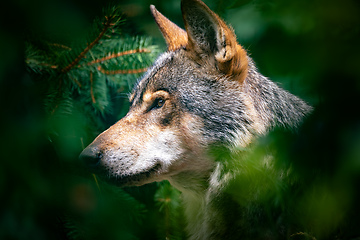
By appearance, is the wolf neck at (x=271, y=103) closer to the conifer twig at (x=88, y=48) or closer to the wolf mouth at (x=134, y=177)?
the wolf mouth at (x=134, y=177)

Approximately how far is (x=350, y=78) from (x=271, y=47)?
0.56 feet

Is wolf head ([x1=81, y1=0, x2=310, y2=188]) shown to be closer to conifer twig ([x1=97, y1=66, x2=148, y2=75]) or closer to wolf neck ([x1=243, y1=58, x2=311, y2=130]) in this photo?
wolf neck ([x1=243, y1=58, x2=311, y2=130])

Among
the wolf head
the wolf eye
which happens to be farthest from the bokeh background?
the wolf eye

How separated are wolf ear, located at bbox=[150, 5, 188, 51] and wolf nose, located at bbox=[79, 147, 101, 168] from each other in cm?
89

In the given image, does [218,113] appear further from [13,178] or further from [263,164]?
[13,178]

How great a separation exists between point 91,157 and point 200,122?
59 centimetres

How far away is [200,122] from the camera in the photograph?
1.71 m

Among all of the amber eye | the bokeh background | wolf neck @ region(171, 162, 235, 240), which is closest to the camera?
the bokeh background

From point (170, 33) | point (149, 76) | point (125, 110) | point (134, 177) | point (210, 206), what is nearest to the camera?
point (134, 177)

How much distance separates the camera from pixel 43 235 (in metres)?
1.43

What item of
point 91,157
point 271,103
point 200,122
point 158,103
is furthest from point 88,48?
point 271,103

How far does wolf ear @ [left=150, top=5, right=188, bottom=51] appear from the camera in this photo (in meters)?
2.10

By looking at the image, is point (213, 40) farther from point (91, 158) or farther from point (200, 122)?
point (91, 158)

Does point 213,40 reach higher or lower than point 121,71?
higher
